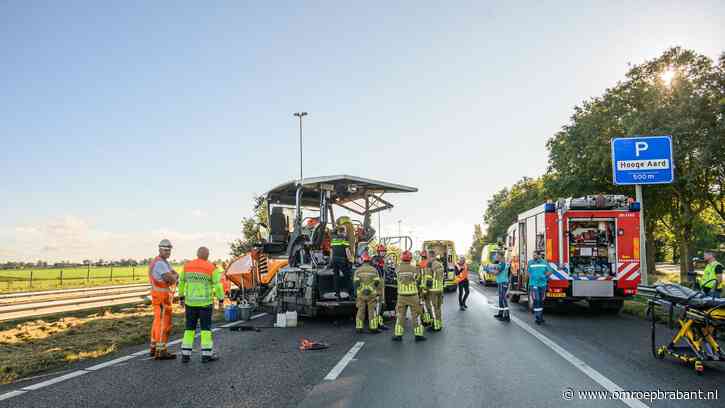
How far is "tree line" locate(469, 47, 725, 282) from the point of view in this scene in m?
21.7

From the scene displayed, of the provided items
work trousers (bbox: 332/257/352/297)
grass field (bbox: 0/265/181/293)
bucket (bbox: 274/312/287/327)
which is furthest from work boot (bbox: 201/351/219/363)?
grass field (bbox: 0/265/181/293)

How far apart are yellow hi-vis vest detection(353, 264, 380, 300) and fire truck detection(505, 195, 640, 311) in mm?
5624

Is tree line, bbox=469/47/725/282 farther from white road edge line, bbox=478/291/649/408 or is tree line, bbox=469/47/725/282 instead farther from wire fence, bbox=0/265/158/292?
wire fence, bbox=0/265/158/292

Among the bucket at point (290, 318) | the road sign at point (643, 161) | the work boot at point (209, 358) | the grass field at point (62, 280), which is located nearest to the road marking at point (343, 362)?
the work boot at point (209, 358)

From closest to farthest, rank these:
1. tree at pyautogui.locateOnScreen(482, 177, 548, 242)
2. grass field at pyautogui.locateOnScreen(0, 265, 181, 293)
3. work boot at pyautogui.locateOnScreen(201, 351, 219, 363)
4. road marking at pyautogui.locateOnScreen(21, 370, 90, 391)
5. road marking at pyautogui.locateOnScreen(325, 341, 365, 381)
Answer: road marking at pyautogui.locateOnScreen(21, 370, 90, 391) < road marking at pyautogui.locateOnScreen(325, 341, 365, 381) < work boot at pyautogui.locateOnScreen(201, 351, 219, 363) < grass field at pyautogui.locateOnScreen(0, 265, 181, 293) < tree at pyautogui.locateOnScreen(482, 177, 548, 242)

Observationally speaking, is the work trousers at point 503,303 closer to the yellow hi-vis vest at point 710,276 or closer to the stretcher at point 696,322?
the yellow hi-vis vest at point 710,276

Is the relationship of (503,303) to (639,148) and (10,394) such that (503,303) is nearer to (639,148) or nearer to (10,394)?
(639,148)

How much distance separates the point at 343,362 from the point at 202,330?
2235 millimetres

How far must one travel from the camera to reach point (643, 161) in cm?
1633

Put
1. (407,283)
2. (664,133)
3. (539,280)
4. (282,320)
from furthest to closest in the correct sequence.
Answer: (664,133) → (539,280) → (282,320) → (407,283)

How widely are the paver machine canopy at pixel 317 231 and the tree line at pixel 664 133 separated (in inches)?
595

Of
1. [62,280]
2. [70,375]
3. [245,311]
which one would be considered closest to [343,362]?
[70,375]

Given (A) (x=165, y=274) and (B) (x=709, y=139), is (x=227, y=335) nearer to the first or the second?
(A) (x=165, y=274)

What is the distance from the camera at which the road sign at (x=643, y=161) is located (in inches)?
637
